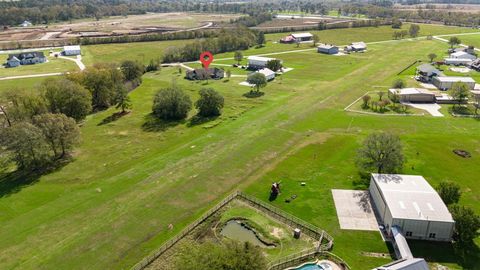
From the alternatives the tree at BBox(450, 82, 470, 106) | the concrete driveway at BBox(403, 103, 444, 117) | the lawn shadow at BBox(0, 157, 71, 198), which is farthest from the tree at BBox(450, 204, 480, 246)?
the lawn shadow at BBox(0, 157, 71, 198)

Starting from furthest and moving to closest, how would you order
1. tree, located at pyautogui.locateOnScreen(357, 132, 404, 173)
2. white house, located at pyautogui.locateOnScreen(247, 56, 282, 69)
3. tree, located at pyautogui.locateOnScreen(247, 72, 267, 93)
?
1. white house, located at pyautogui.locateOnScreen(247, 56, 282, 69)
2. tree, located at pyautogui.locateOnScreen(247, 72, 267, 93)
3. tree, located at pyautogui.locateOnScreen(357, 132, 404, 173)

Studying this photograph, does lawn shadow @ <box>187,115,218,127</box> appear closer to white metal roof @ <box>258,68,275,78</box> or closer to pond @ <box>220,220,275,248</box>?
white metal roof @ <box>258,68,275,78</box>

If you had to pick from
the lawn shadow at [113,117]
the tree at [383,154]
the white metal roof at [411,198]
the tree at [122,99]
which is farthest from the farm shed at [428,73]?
the lawn shadow at [113,117]

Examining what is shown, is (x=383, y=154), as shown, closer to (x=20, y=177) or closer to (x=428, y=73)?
(x=20, y=177)

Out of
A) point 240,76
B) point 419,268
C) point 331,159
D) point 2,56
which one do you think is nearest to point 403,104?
point 331,159

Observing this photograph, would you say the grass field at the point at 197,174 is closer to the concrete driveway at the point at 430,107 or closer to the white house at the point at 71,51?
the concrete driveway at the point at 430,107
